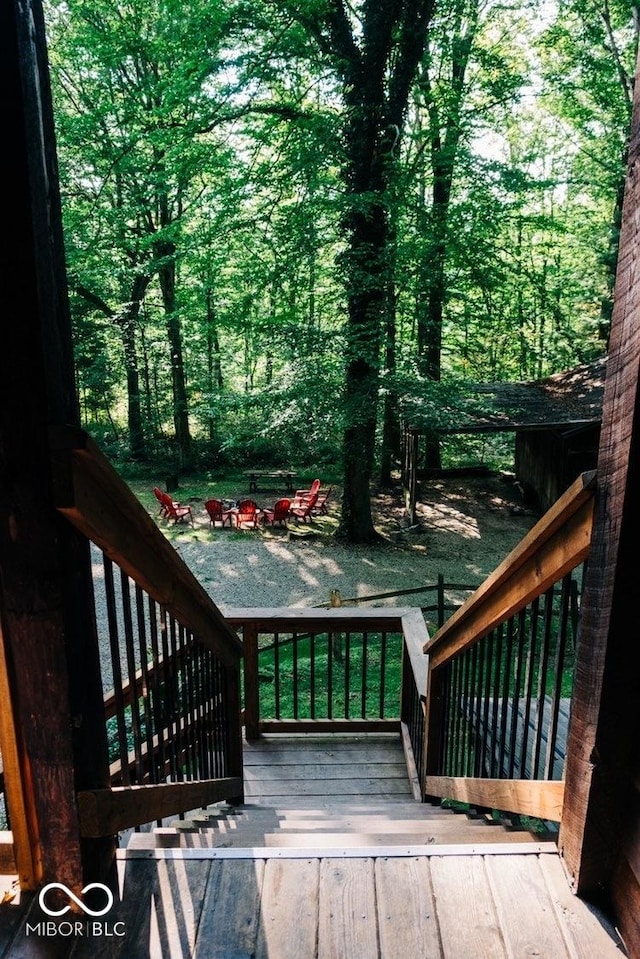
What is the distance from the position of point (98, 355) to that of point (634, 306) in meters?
20.1

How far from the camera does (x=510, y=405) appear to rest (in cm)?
1355

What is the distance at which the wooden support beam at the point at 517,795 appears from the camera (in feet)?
5.27

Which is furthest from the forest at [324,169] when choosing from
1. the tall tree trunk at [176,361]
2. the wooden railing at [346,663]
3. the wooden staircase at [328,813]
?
the wooden staircase at [328,813]

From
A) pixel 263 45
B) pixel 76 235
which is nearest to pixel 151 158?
pixel 76 235

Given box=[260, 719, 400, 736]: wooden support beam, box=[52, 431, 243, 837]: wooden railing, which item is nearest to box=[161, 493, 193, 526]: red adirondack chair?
box=[260, 719, 400, 736]: wooden support beam

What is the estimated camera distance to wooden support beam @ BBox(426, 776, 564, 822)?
5.27 feet

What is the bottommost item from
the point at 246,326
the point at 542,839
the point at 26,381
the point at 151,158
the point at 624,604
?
the point at 542,839

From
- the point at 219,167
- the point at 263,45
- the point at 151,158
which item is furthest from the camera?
the point at 151,158

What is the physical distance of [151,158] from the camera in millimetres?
13578

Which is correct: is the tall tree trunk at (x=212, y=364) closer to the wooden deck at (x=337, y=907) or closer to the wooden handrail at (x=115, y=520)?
the wooden handrail at (x=115, y=520)

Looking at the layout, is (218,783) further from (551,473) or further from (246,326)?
(551,473)

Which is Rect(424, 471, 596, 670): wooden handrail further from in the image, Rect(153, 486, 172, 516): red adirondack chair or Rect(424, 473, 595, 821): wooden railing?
Rect(153, 486, 172, 516): red adirondack chair

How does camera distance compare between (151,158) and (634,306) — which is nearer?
(634,306)

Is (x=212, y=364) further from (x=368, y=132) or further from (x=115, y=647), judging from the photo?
(x=115, y=647)
